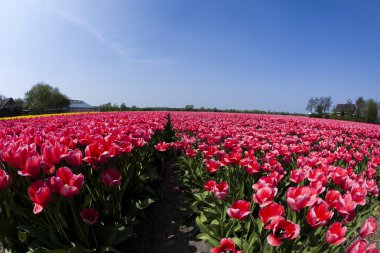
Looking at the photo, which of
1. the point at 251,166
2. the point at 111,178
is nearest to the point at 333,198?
the point at 251,166

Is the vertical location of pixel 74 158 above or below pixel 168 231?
above

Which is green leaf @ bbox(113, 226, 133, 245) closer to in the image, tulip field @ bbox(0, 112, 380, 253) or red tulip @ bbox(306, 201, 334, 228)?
tulip field @ bbox(0, 112, 380, 253)

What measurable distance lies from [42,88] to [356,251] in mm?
83740

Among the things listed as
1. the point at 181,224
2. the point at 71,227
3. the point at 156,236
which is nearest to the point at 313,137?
the point at 181,224

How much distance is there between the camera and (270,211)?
1856 mm

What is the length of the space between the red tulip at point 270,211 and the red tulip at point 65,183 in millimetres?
1415

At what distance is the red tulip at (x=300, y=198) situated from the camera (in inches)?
74.0

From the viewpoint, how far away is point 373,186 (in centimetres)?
267

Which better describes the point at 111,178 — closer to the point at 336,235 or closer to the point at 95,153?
the point at 95,153

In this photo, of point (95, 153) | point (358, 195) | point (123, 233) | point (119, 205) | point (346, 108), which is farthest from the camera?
point (346, 108)

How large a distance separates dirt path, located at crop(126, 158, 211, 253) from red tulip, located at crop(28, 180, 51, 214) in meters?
1.70

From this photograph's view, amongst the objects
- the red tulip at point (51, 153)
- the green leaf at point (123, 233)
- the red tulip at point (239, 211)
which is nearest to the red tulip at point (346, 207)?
the red tulip at point (239, 211)

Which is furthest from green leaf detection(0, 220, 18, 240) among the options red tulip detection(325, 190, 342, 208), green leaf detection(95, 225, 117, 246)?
red tulip detection(325, 190, 342, 208)

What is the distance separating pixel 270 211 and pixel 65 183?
5.30ft
